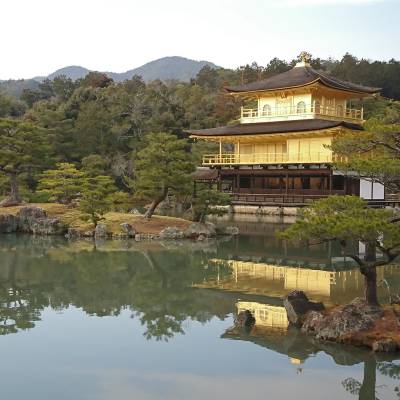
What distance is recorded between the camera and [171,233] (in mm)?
22312

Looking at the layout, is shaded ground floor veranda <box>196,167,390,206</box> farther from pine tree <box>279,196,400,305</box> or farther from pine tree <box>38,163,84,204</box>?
pine tree <box>279,196,400,305</box>

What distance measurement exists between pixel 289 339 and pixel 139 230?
14.1 m

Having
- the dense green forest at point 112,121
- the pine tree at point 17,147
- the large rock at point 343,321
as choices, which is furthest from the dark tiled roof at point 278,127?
the large rock at point 343,321

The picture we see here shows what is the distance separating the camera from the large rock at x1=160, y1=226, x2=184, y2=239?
A: 72.8 feet

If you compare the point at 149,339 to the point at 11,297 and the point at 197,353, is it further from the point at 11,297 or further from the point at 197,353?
the point at 11,297

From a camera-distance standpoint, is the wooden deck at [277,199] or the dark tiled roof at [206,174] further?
the dark tiled roof at [206,174]

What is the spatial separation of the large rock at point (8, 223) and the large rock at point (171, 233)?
22.3 feet

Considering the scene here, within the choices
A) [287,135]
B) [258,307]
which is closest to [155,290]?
[258,307]

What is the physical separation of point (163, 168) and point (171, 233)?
2.53 metres

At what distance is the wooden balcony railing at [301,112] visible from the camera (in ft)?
108

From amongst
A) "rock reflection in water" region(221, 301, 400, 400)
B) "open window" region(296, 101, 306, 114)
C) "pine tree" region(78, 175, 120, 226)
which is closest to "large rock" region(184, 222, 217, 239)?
"pine tree" region(78, 175, 120, 226)

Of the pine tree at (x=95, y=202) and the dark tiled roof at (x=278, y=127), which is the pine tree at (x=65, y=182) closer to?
the pine tree at (x=95, y=202)

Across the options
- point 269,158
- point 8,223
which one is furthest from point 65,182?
point 269,158

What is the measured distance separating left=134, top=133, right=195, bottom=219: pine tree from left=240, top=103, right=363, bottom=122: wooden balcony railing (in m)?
12.6
